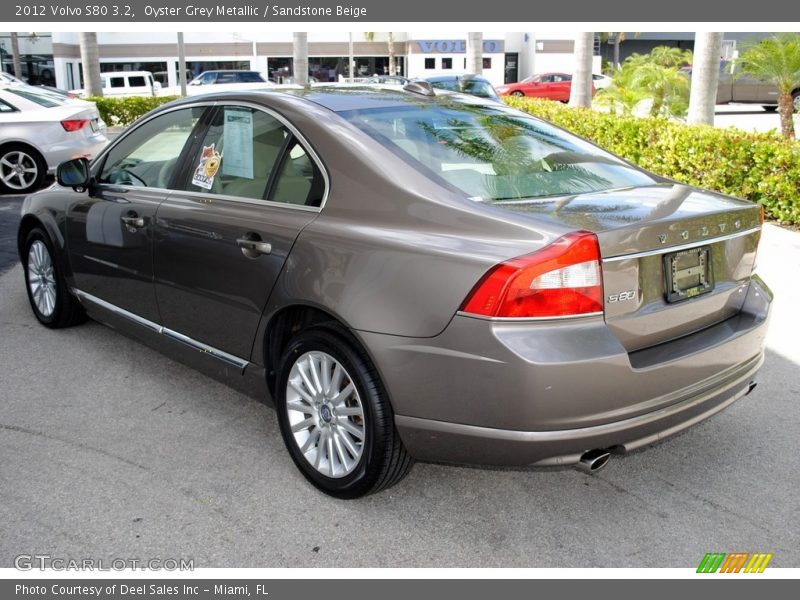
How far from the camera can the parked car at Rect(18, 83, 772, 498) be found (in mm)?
2840

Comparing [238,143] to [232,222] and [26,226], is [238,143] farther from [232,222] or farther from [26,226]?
[26,226]

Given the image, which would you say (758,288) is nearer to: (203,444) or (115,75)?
(203,444)

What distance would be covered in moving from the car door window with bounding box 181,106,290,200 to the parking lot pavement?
47.6 inches

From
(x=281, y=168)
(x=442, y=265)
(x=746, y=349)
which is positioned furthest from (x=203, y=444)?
(x=746, y=349)

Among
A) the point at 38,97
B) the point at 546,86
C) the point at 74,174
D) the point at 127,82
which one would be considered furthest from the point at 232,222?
the point at 127,82

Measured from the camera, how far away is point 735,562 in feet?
9.91

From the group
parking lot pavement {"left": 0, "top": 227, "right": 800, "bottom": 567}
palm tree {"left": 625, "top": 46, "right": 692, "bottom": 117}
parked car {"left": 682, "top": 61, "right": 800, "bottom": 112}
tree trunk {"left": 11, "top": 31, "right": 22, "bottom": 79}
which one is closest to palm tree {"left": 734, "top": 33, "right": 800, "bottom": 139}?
palm tree {"left": 625, "top": 46, "right": 692, "bottom": 117}

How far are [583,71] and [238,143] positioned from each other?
14709mm

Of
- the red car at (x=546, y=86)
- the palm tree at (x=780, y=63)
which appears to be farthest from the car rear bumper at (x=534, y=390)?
the red car at (x=546, y=86)

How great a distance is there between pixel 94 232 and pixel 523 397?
3.12 m

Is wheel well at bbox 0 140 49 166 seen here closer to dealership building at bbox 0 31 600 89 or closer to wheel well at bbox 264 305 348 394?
wheel well at bbox 264 305 348 394

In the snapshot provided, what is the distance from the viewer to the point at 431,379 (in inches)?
117

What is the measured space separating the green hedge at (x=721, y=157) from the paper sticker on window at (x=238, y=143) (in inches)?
243

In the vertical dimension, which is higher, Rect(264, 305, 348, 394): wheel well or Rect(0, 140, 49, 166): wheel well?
Rect(0, 140, 49, 166): wheel well
